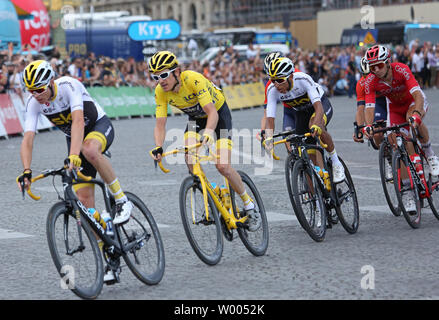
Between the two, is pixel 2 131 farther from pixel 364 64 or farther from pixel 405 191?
pixel 405 191

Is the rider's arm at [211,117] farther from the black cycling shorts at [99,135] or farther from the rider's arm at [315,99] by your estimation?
the rider's arm at [315,99]

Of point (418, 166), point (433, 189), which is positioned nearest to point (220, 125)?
point (418, 166)

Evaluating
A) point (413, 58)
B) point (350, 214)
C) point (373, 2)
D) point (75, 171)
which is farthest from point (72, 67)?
point (373, 2)

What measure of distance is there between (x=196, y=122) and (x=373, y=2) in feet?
233

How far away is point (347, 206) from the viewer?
9.77m

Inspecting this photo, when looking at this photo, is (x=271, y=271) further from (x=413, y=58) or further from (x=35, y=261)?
(x=413, y=58)

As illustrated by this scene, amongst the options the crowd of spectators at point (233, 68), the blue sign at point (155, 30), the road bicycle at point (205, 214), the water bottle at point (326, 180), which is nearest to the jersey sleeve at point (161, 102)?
the road bicycle at point (205, 214)

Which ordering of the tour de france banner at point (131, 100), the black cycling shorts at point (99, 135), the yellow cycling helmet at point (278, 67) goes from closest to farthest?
the black cycling shorts at point (99, 135) → the yellow cycling helmet at point (278, 67) → the tour de france banner at point (131, 100)

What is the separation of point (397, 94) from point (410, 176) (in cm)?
108

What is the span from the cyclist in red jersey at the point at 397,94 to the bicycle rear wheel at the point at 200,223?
259cm

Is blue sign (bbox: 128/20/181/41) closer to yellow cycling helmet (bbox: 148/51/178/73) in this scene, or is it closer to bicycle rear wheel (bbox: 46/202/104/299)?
yellow cycling helmet (bbox: 148/51/178/73)

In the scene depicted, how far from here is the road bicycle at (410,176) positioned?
9727 millimetres
